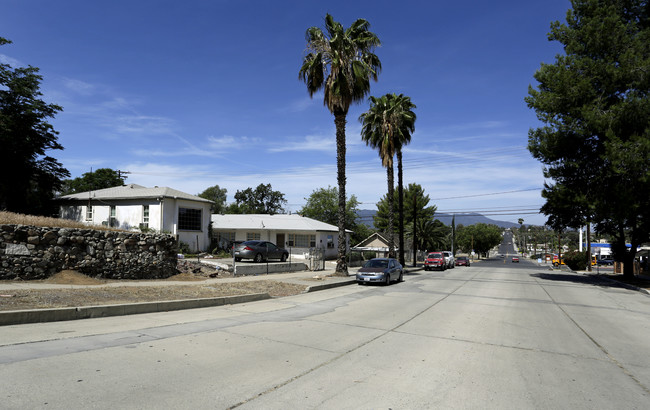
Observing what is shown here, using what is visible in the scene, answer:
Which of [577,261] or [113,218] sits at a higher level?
[113,218]

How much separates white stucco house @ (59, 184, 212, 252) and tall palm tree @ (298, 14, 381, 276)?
12.5 meters

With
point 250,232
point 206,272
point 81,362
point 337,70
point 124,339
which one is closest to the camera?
point 81,362

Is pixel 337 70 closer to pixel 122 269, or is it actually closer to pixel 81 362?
pixel 122 269

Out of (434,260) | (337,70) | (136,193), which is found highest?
(337,70)

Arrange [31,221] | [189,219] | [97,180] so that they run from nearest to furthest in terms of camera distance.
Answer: [31,221], [189,219], [97,180]

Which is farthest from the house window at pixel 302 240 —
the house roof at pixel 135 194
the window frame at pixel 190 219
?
the house roof at pixel 135 194

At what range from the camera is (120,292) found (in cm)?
1211

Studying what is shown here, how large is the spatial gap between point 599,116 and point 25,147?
3891cm

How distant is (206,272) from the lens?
64.2ft

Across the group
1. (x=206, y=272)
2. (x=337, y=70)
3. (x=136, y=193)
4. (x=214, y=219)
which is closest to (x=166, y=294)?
(x=206, y=272)

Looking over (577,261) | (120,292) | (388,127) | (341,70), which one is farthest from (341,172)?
(577,261)

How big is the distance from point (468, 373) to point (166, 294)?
9891 millimetres

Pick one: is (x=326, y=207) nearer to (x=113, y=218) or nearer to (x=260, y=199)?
(x=260, y=199)

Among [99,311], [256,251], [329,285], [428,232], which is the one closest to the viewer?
[99,311]
